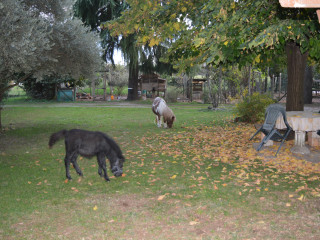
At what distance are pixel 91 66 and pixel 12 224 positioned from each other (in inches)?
375

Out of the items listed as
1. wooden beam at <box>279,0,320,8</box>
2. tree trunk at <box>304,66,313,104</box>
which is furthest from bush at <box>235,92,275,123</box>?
tree trunk at <box>304,66,313,104</box>

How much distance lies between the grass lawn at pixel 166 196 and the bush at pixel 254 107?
16.6ft

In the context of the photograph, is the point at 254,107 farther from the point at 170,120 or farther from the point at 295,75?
the point at 295,75

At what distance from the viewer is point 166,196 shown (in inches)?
214

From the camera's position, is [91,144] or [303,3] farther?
[91,144]

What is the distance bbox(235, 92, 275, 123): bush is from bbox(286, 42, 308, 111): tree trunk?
3768mm

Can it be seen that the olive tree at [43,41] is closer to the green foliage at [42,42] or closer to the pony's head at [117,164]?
the green foliage at [42,42]

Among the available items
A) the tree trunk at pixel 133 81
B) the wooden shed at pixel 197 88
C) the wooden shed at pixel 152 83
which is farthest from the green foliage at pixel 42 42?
the wooden shed at pixel 197 88

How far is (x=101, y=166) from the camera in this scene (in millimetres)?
5875

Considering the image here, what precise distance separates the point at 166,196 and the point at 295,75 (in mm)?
6696

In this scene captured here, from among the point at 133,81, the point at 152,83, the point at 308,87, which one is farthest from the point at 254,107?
the point at 152,83

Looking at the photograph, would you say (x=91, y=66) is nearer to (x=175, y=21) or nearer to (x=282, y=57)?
(x=175, y=21)

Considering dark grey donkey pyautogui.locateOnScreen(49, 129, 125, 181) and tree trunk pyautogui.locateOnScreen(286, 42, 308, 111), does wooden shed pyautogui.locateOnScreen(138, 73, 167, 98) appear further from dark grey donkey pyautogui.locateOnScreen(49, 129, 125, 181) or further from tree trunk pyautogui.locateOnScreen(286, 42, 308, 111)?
dark grey donkey pyautogui.locateOnScreen(49, 129, 125, 181)

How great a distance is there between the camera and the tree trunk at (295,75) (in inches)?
387
